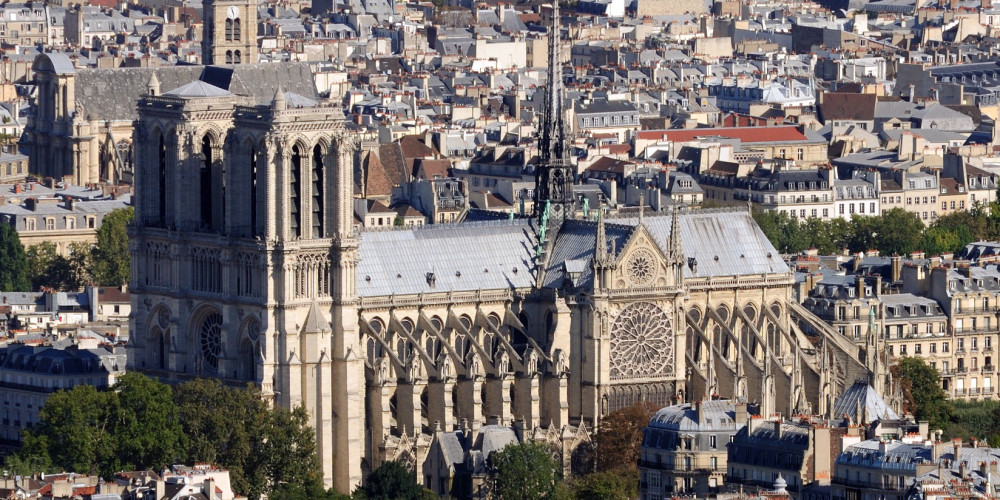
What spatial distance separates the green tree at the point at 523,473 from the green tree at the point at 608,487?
147cm

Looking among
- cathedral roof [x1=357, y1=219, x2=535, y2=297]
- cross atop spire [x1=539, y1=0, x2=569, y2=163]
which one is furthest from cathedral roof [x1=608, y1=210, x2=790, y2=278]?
cathedral roof [x1=357, y1=219, x2=535, y2=297]

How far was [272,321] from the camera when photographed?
160750 millimetres

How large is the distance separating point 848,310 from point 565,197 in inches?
742

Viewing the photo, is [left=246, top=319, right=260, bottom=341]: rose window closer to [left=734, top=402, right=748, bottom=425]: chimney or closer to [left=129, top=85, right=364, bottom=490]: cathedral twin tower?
[left=129, top=85, right=364, bottom=490]: cathedral twin tower

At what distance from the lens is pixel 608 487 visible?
15150 centimetres

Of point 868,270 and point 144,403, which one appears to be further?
point 868,270

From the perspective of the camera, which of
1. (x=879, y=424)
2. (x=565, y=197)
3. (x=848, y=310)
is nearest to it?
(x=879, y=424)

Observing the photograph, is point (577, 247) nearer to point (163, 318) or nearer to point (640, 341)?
point (640, 341)

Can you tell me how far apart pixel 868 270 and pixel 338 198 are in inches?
1626

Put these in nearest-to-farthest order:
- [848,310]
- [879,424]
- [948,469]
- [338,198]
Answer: [948,469]
[879,424]
[338,198]
[848,310]

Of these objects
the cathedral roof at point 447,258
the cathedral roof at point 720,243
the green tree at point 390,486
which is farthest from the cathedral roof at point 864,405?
the cathedral roof at point 447,258

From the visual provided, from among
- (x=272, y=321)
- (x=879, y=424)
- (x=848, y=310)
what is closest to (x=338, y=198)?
(x=272, y=321)

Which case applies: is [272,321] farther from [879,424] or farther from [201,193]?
[879,424]

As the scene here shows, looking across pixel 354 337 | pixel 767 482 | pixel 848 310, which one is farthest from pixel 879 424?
pixel 848 310
